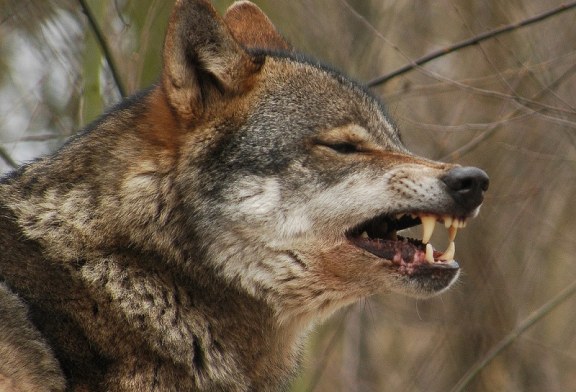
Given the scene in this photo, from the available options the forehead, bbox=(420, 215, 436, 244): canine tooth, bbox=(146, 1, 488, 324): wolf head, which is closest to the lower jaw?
bbox=(146, 1, 488, 324): wolf head

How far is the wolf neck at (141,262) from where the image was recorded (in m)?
4.80

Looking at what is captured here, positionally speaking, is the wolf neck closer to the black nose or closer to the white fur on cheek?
the white fur on cheek

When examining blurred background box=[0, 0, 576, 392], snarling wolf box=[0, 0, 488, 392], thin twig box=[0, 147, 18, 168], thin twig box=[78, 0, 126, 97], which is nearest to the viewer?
snarling wolf box=[0, 0, 488, 392]

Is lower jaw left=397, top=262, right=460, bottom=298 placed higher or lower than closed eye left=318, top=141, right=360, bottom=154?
lower

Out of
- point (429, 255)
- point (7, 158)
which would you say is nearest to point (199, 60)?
point (429, 255)

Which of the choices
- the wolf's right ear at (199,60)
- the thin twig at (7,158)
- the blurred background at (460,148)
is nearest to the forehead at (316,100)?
the wolf's right ear at (199,60)

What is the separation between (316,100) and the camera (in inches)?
205

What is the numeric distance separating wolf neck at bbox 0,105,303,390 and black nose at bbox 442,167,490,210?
1.11 m

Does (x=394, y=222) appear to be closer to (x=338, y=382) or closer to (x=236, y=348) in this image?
(x=236, y=348)

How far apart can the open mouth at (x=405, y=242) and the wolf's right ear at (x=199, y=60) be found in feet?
3.24

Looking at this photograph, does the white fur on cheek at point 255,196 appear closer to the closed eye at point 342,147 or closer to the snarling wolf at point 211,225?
the snarling wolf at point 211,225

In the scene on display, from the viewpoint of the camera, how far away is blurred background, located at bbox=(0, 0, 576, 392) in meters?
9.08

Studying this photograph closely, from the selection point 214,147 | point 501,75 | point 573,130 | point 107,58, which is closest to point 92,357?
point 214,147

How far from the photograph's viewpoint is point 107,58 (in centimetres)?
670
